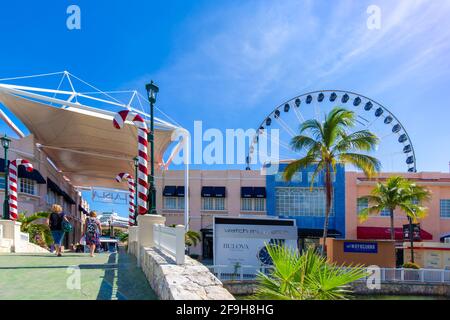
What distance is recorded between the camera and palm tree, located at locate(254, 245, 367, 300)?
4679 mm

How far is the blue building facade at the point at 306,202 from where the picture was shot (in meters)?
35.3

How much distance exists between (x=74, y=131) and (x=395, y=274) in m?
30.2

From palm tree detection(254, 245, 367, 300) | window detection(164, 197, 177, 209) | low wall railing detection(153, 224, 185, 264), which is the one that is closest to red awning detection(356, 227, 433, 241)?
window detection(164, 197, 177, 209)

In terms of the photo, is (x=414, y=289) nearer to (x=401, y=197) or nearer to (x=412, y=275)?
(x=412, y=275)

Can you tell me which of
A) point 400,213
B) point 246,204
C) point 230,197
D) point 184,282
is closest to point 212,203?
point 230,197

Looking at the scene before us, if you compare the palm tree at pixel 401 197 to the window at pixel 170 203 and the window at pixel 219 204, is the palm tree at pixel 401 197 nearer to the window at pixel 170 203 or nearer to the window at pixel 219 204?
the window at pixel 219 204

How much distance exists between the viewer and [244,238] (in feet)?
71.7

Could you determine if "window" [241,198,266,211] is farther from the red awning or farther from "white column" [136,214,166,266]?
"white column" [136,214,166,266]

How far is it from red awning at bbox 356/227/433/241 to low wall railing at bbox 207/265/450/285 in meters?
11.8

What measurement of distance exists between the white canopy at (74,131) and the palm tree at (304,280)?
27.7m

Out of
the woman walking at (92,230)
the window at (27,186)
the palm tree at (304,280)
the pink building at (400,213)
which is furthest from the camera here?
the pink building at (400,213)

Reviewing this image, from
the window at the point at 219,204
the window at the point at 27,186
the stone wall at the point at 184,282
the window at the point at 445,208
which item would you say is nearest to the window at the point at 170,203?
the window at the point at 219,204

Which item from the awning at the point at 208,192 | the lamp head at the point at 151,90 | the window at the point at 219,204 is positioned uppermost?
the lamp head at the point at 151,90

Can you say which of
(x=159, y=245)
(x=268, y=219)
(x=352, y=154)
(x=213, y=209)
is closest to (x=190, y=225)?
(x=213, y=209)
